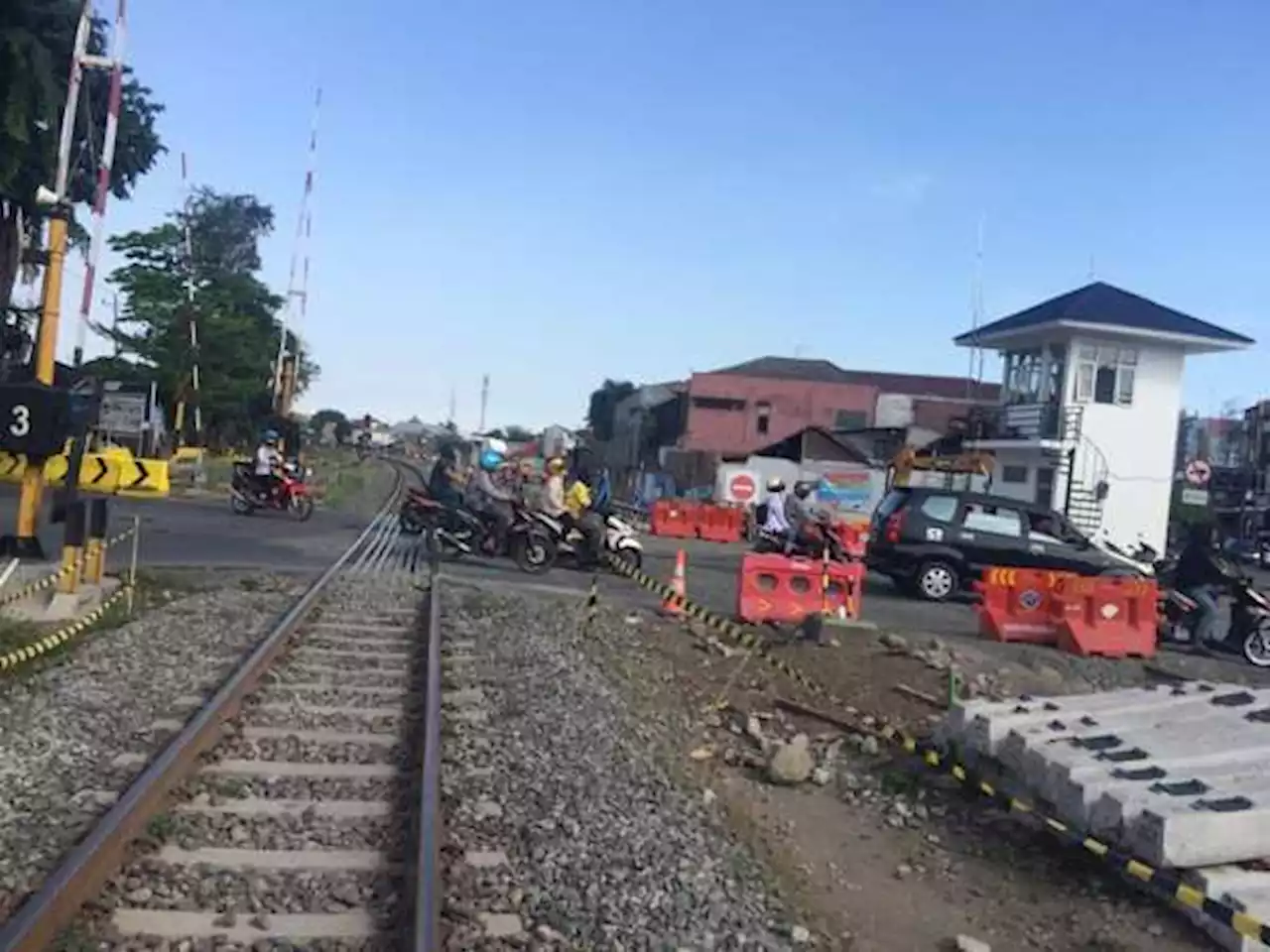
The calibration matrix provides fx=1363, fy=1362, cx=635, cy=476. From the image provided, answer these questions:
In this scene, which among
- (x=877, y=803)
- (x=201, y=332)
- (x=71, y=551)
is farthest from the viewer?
(x=201, y=332)

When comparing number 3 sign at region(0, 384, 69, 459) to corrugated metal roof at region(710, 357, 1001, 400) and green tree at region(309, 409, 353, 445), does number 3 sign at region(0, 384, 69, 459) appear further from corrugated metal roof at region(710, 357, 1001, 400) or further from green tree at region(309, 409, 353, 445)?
green tree at region(309, 409, 353, 445)

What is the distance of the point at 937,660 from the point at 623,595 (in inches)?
200

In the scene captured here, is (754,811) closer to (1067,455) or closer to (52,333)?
(52,333)

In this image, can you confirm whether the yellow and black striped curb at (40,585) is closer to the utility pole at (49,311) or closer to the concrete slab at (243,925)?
the utility pole at (49,311)

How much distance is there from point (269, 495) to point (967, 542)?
13301 mm

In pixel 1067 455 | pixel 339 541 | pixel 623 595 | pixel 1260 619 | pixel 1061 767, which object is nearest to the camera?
pixel 1061 767

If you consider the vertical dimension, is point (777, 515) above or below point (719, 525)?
above

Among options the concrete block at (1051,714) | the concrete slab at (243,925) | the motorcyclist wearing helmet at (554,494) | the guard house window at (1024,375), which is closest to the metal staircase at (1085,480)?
the guard house window at (1024,375)

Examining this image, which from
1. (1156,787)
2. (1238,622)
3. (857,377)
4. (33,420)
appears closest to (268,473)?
(33,420)

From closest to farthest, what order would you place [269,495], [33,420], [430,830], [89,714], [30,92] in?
[430,830], [89,714], [33,420], [269,495], [30,92]

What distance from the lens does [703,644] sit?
43.8 feet

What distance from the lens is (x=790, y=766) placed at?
8.60m

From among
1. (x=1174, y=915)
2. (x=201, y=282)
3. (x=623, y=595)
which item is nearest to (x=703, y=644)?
(x=623, y=595)

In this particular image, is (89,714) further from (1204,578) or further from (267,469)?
(267,469)
